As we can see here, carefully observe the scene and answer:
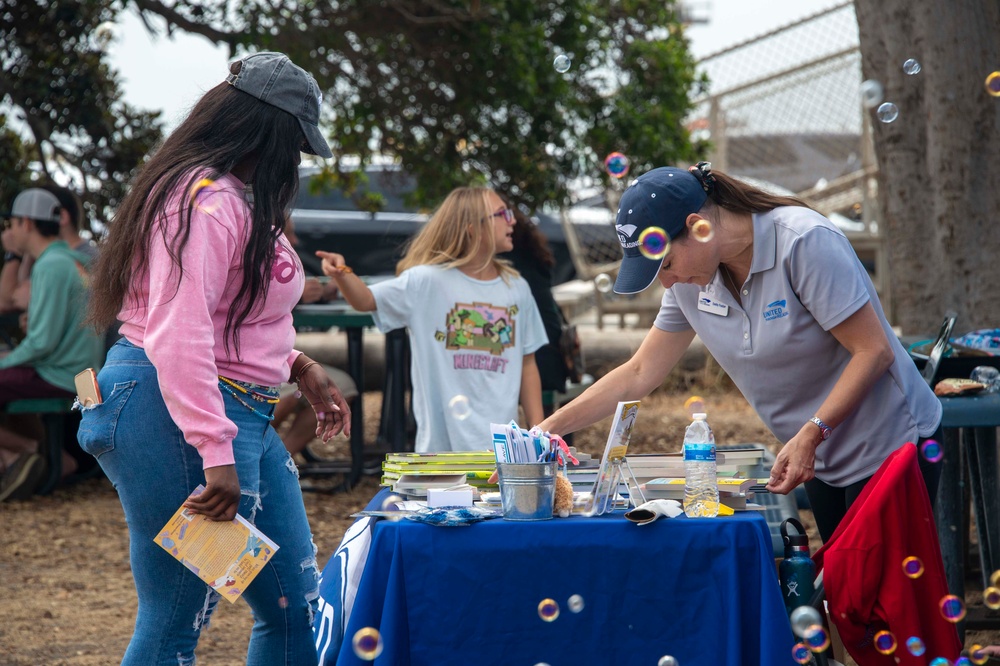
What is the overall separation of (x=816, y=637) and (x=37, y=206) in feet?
18.4

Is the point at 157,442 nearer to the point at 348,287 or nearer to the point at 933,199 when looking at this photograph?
the point at 348,287

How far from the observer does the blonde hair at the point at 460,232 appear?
14.8 feet

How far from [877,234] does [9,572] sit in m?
7.54

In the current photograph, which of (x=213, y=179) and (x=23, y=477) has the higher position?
(x=213, y=179)

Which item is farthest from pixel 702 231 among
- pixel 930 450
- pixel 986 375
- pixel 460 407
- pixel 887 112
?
pixel 887 112

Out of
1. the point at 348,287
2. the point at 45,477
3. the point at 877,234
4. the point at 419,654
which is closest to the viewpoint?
the point at 419,654

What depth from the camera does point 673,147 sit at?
7.16 metres

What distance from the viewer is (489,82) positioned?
666 centimetres

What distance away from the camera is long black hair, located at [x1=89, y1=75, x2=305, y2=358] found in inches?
85.7

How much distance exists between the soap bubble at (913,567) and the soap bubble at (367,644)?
1.12 meters

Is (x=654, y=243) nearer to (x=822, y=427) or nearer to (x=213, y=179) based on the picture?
(x=822, y=427)

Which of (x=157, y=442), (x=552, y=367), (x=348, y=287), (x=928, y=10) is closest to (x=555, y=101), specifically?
(x=552, y=367)

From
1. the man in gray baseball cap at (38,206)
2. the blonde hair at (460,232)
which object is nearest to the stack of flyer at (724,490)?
the blonde hair at (460,232)

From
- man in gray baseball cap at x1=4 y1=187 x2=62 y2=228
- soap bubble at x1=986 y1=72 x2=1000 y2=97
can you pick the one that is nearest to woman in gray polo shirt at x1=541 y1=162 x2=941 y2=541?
soap bubble at x1=986 y1=72 x2=1000 y2=97
